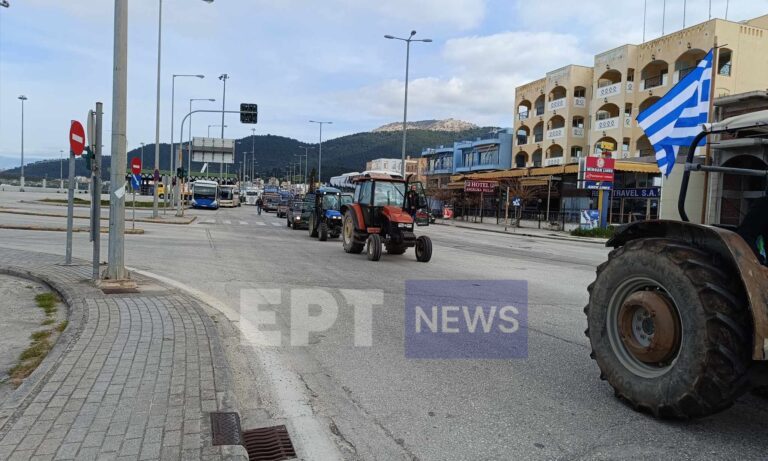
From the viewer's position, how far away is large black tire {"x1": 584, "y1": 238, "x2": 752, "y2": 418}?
3.54m

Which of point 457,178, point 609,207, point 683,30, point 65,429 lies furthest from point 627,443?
point 457,178

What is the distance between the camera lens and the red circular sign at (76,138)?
1030 centimetres

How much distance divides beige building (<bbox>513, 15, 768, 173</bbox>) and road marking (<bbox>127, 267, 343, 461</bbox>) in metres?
31.9

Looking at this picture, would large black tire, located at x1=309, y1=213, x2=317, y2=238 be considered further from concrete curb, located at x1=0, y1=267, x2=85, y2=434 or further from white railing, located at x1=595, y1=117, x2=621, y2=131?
white railing, located at x1=595, y1=117, x2=621, y2=131

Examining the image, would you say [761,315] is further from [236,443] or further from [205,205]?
[205,205]

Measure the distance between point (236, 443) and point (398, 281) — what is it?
7714 millimetres

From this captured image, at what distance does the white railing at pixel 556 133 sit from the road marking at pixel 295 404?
51.4m

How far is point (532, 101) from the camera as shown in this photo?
5966cm

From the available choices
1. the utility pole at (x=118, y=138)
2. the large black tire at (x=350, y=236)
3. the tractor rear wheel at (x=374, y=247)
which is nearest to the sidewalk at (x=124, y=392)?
the utility pole at (x=118, y=138)

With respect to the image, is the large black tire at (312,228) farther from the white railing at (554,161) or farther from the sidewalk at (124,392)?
the white railing at (554,161)

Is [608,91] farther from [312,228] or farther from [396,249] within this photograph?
[396,249]

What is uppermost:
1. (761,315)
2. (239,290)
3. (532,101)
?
(532,101)

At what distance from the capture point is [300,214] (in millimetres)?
28641

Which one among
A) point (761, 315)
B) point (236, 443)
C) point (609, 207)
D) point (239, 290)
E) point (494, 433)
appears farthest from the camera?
point (609, 207)
